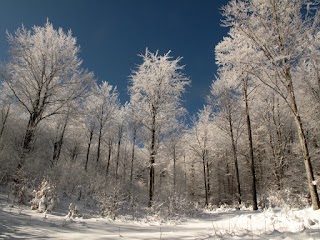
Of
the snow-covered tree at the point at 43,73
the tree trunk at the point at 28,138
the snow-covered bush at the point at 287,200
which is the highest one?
the snow-covered tree at the point at 43,73

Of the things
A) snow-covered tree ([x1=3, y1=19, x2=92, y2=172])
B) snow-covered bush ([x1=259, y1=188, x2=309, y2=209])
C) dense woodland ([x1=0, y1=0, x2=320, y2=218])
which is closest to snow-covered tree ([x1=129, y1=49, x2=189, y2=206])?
dense woodland ([x1=0, y1=0, x2=320, y2=218])

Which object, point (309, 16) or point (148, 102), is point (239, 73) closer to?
point (309, 16)

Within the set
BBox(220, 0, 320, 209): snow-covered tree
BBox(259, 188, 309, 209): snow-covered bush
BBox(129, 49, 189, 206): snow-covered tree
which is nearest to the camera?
BBox(220, 0, 320, 209): snow-covered tree

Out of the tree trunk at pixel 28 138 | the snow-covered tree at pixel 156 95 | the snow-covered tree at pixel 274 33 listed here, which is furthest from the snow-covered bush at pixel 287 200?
the tree trunk at pixel 28 138

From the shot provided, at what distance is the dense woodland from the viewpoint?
31.4ft

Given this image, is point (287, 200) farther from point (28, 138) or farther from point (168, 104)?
point (28, 138)

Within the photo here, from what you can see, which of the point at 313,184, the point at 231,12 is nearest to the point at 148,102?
the point at 231,12

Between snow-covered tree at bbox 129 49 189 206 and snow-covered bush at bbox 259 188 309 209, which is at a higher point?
snow-covered tree at bbox 129 49 189 206

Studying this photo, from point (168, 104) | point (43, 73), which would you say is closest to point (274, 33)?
point (168, 104)

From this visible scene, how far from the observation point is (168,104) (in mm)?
15164

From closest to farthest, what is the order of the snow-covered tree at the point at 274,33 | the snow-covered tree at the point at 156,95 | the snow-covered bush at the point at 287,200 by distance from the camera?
the snow-covered tree at the point at 274,33
the snow-covered bush at the point at 287,200
the snow-covered tree at the point at 156,95

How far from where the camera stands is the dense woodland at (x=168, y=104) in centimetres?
958

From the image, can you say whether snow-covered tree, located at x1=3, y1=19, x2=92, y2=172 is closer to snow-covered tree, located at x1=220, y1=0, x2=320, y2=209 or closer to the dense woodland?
the dense woodland

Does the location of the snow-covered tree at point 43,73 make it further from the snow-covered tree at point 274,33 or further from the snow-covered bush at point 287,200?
the snow-covered bush at point 287,200
